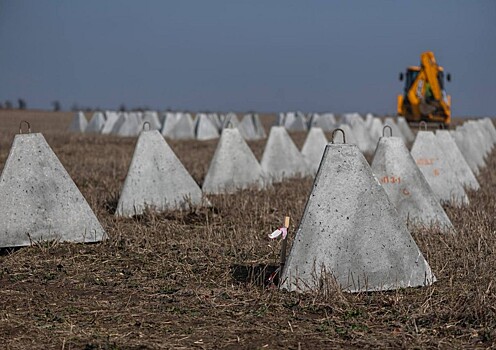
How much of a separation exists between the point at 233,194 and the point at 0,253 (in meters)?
4.26

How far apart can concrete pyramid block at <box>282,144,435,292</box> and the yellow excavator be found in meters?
23.5

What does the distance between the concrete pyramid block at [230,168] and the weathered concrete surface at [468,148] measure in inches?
223

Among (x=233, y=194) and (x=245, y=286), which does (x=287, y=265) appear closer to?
(x=245, y=286)

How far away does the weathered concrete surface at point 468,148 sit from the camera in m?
16.3

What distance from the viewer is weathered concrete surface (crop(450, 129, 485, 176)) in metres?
16.3

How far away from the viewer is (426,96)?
98.0ft

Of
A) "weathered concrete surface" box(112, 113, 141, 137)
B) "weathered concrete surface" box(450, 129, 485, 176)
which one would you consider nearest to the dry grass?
"weathered concrete surface" box(450, 129, 485, 176)

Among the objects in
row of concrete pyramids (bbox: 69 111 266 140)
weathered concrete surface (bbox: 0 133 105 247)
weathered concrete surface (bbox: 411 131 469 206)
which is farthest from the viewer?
row of concrete pyramids (bbox: 69 111 266 140)

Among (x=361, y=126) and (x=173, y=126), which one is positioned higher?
(x=361, y=126)

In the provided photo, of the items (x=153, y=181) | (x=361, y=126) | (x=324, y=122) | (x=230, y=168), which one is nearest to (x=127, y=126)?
(x=361, y=126)

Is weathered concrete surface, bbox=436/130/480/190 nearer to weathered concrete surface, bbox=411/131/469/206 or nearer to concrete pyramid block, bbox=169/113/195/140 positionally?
weathered concrete surface, bbox=411/131/469/206

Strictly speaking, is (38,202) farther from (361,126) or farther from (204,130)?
(204,130)

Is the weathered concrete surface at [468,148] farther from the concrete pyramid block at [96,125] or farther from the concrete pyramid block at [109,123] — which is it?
the concrete pyramid block at [96,125]

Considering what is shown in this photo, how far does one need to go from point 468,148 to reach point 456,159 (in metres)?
5.16
